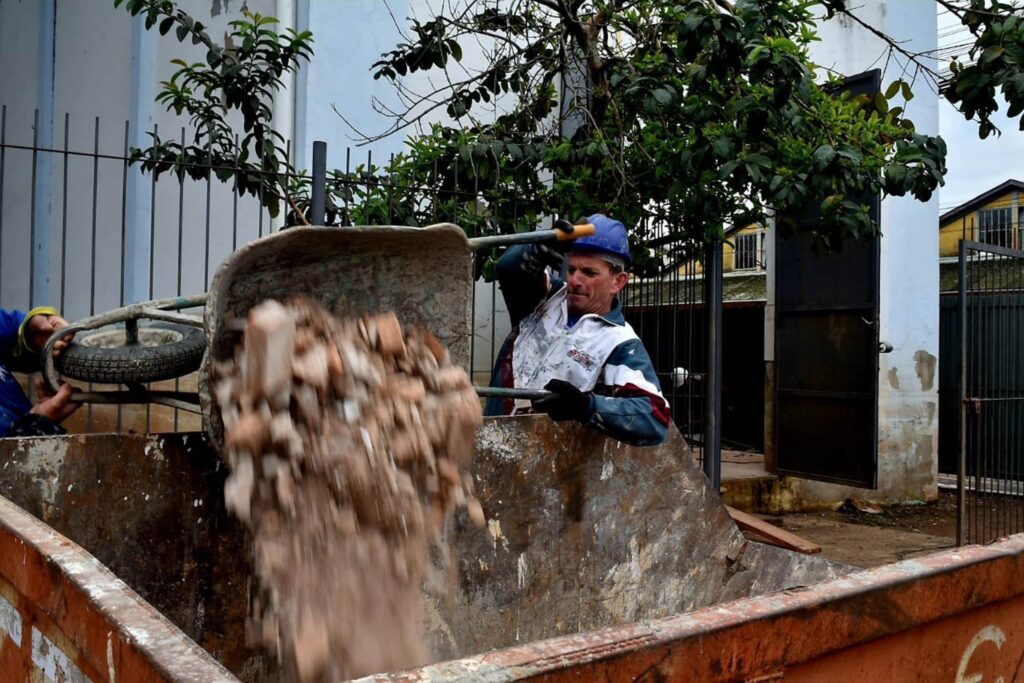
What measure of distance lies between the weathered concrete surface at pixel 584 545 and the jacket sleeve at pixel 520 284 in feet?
2.47

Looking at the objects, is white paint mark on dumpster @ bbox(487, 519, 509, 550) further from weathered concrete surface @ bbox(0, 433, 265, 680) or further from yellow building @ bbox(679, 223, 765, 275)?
yellow building @ bbox(679, 223, 765, 275)

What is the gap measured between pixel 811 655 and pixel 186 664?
1069mm

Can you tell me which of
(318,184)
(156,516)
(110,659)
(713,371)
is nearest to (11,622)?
(110,659)

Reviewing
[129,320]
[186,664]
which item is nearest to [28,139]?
[129,320]

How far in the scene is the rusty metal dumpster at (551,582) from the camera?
52.7 inches

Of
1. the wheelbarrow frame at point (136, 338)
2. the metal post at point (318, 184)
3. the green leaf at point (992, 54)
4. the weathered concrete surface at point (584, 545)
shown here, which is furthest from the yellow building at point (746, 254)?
the wheelbarrow frame at point (136, 338)

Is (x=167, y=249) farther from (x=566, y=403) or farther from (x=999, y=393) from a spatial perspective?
(x=999, y=393)

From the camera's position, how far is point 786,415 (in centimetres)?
782

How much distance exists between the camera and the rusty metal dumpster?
4.39 ft

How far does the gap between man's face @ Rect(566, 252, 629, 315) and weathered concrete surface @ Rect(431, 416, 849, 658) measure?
21.0 inches

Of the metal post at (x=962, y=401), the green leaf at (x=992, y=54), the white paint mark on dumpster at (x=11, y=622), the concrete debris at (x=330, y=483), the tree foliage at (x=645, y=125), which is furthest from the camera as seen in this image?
the metal post at (x=962, y=401)

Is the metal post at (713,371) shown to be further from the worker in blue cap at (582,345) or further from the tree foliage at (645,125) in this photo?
the worker in blue cap at (582,345)

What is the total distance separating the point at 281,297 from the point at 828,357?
242 inches

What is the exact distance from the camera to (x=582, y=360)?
3.19m
